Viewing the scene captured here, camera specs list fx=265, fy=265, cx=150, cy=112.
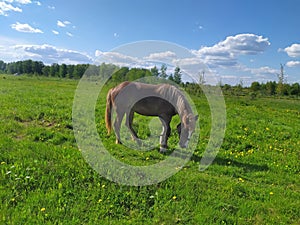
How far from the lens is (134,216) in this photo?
14.9 ft

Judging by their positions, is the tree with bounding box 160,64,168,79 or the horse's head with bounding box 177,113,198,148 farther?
the horse's head with bounding box 177,113,198,148

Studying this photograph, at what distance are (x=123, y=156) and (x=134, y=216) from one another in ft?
9.34

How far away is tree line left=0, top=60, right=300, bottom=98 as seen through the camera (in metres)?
6.54

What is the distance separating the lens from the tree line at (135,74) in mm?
6535

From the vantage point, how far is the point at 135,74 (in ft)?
26.3

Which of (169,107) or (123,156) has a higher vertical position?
(169,107)

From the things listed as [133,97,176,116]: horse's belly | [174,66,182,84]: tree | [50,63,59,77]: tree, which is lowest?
[133,97,176,116]: horse's belly

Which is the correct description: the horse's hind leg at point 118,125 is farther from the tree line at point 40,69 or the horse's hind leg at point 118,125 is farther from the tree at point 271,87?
the tree line at point 40,69

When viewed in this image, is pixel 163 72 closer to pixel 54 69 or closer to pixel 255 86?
pixel 255 86

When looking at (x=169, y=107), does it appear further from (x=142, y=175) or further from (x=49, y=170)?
(x=49, y=170)

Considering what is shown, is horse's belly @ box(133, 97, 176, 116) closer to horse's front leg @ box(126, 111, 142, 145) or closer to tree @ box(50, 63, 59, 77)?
horse's front leg @ box(126, 111, 142, 145)

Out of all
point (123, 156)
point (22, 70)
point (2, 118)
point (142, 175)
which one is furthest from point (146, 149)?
point (22, 70)

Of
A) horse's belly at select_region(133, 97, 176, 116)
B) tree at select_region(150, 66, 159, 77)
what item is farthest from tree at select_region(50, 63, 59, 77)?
tree at select_region(150, 66, 159, 77)

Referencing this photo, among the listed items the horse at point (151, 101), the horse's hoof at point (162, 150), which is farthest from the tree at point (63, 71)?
the horse's hoof at point (162, 150)
